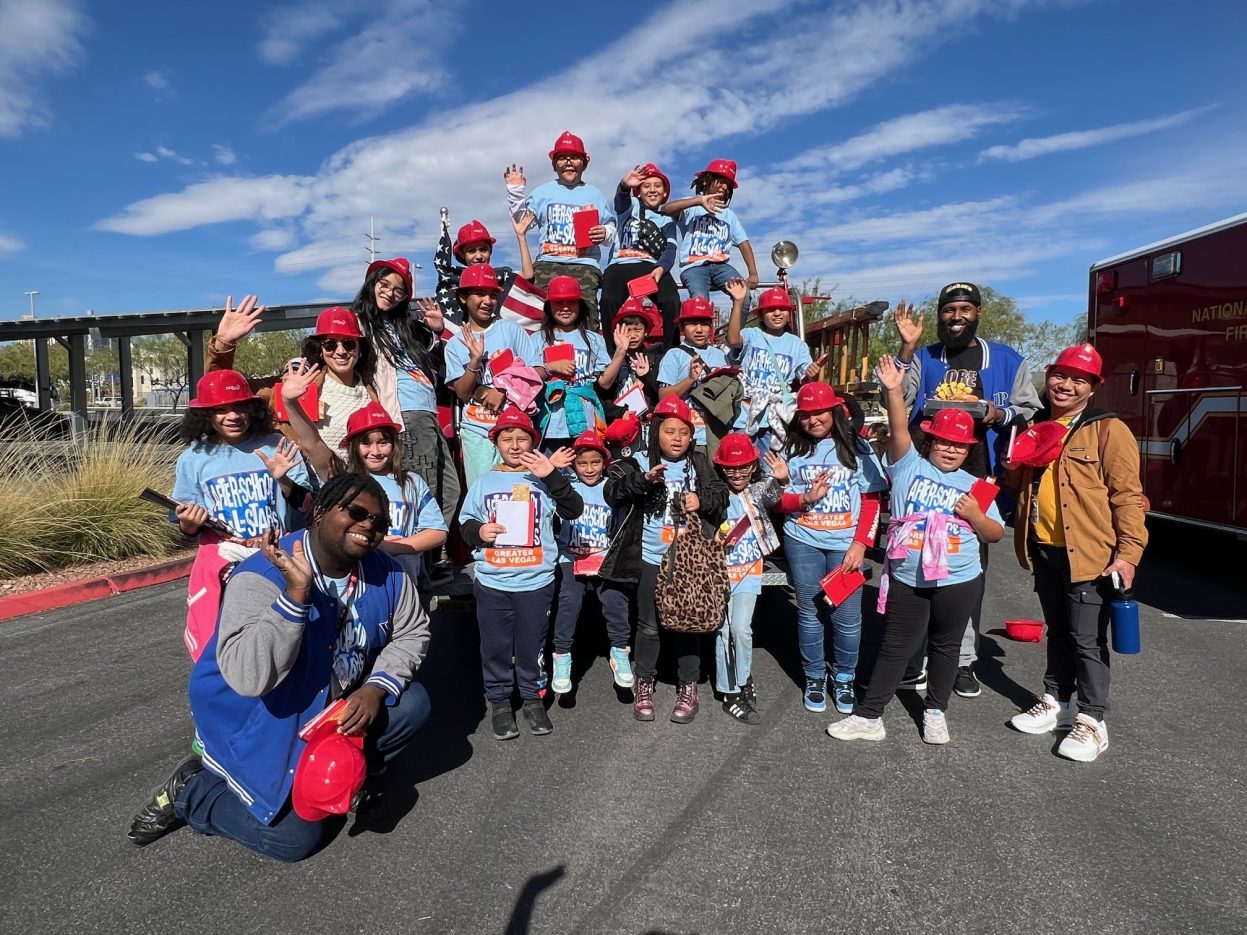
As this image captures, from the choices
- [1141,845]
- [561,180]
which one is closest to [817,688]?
[1141,845]

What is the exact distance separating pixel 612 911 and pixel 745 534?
2.02m

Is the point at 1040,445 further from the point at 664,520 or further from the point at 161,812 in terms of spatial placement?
the point at 161,812

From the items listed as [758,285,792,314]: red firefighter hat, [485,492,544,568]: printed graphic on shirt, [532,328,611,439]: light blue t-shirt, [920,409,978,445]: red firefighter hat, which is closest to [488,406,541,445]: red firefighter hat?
[485,492,544,568]: printed graphic on shirt

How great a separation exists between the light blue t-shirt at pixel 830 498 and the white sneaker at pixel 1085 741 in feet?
4.35

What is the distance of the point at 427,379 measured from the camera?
462cm

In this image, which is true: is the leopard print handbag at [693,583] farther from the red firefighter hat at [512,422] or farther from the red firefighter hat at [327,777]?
the red firefighter hat at [327,777]

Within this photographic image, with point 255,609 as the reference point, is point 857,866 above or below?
below

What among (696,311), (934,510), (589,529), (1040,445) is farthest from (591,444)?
(1040,445)

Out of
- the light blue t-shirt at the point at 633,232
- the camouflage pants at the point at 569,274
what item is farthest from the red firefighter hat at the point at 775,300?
the camouflage pants at the point at 569,274

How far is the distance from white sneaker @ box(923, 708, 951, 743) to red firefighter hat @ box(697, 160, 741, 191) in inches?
154

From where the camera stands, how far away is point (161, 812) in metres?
2.92

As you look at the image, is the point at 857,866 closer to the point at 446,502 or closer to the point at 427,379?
the point at 446,502

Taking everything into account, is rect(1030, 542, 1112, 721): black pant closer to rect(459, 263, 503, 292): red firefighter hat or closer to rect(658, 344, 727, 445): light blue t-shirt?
rect(658, 344, 727, 445): light blue t-shirt

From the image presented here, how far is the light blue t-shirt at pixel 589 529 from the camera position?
13.8ft
